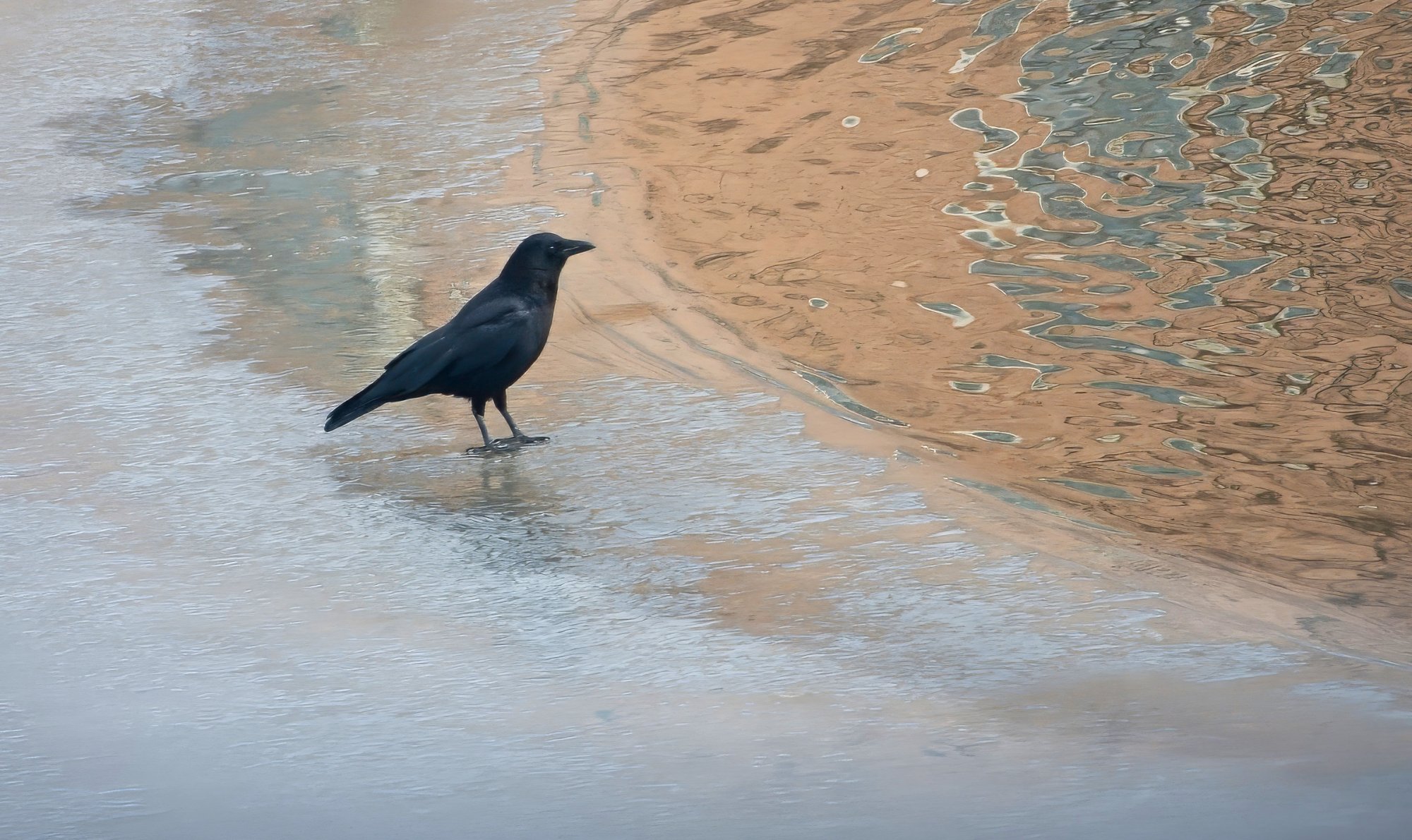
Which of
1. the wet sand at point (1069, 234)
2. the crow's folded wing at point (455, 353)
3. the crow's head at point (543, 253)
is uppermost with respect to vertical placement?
the crow's head at point (543, 253)

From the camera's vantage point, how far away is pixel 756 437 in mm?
4531

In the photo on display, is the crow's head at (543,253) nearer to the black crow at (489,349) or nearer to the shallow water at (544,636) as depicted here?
the black crow at (489,349)

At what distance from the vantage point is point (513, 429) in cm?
454

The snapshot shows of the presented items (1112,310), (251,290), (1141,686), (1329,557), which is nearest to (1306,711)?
(1141,686)

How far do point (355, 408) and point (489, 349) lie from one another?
41cm

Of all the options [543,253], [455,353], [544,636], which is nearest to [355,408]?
[455,353]

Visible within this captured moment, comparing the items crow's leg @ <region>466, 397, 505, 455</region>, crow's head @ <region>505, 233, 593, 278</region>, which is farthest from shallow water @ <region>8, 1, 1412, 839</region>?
crow's head @ <region>505, 233, 593, 278</region>

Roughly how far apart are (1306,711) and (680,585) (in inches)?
55.6

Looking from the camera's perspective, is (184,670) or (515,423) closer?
(184,670)

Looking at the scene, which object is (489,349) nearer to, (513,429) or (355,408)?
(513,429)

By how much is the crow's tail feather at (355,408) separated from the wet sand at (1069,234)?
1.54 m

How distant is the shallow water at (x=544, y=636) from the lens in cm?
277

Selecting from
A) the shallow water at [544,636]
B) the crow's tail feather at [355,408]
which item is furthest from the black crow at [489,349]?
Answer: the shallow water at [544,636]

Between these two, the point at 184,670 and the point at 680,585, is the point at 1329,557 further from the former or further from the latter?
the point at 184,670
